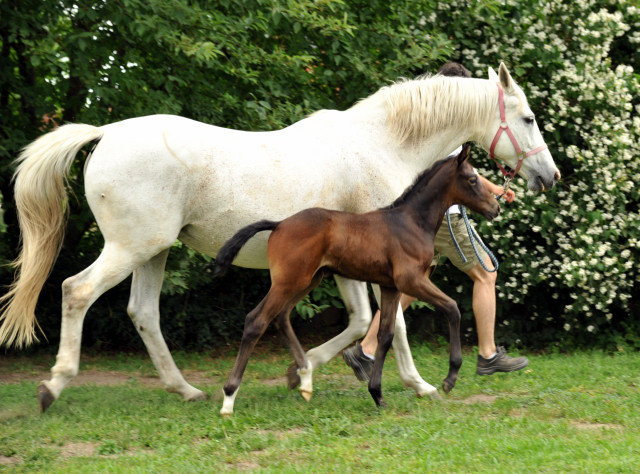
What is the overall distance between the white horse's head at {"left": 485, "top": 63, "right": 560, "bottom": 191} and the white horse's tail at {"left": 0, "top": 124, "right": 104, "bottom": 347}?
2684 mm

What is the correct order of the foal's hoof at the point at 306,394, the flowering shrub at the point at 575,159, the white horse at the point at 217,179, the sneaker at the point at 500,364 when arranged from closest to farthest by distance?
1. the white horse at the point at 217,179
2. the foal's hoof at the point at 306,394
3. the sneaker at the point at 500,364
4. the flowering shrub at the point at 575,159

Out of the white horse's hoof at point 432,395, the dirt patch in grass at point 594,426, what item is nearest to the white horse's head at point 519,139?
the white horse's hoof at point 432,395

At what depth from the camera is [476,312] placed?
649 centimetres

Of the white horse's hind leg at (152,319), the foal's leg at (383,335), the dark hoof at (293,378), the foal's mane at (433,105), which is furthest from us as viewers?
the dark hoof at (293,378)

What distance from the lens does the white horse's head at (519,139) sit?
5.71 metres

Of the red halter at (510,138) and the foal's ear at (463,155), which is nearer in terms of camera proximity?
the foal's ear at (463,155)

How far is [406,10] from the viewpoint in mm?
7883

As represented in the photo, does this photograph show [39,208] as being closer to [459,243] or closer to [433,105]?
[433,105]

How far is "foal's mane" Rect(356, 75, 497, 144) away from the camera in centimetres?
556

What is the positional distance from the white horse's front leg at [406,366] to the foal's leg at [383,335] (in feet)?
1.07

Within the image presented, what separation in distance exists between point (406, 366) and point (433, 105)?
1780mm

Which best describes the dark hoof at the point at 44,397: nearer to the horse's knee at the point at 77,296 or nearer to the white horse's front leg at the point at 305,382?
the horse's knee at the point at 77,296

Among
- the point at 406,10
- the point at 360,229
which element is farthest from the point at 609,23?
the point at 360,229

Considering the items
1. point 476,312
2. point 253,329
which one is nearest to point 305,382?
point 253,329
